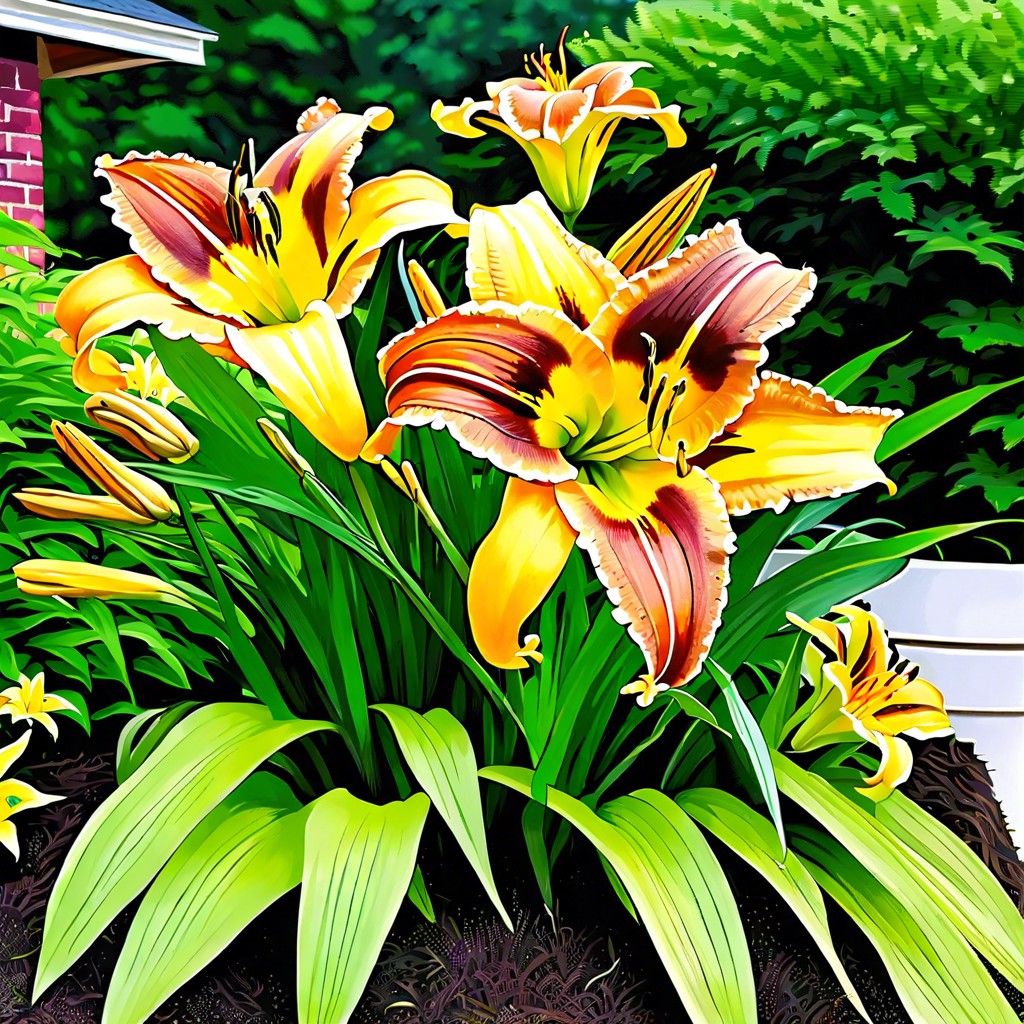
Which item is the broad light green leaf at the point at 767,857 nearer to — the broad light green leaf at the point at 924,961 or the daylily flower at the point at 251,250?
the broad light green leaf at the point at 924,961

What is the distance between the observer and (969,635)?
2.04m

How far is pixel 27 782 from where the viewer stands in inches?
41.3

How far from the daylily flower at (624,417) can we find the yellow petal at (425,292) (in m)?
0.14

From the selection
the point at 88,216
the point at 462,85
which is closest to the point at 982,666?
the point at 462,85

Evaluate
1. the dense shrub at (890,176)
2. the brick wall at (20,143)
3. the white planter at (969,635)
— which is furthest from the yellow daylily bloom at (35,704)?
the brick wall at (20,143)

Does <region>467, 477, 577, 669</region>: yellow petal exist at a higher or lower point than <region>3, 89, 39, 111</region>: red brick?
lower

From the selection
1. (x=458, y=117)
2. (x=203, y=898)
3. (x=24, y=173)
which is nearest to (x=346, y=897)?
(x=203, y=898)

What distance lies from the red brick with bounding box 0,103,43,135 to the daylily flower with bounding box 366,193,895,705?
2.74m

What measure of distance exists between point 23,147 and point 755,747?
3026mm

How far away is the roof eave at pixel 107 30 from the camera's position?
2852 millimetres

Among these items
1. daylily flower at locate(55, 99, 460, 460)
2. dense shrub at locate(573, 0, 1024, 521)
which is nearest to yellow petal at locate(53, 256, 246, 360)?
daylily flower at locate(55, 99, 460, 460)

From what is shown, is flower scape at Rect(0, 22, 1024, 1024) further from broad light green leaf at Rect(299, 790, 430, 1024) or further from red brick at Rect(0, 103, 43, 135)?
red brick at Rect(0, 103, 43, 135)

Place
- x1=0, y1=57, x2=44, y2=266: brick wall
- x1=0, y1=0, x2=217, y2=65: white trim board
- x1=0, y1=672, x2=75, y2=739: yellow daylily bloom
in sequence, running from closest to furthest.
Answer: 1. x1=0, y1=672, x2=75, y2=739: yellow daylily bloom
2. x1=0, y1=0, x2=217, y2=65: white trim board
3. x1=0, y1=57, x2=44, y2=266: brick wall

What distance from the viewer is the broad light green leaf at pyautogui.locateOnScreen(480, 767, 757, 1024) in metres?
0.76
